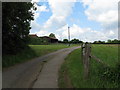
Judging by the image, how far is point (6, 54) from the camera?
15617mm

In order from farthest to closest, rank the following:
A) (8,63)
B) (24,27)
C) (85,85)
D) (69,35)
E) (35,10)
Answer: (69,35) → (35,10) → (24,27) → (8,63) → (85,85)

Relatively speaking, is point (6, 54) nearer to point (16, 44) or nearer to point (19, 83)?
point (16, 44)

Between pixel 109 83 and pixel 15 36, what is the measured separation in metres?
11.9

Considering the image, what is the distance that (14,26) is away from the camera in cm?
1642

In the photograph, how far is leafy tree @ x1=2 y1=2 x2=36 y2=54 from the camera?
45.6ft

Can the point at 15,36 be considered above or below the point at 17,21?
below

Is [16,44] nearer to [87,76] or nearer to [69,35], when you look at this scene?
[87,76]

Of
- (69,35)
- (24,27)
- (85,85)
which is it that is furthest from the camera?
(69,35)

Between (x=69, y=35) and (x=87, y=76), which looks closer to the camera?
(x=87, y=76)

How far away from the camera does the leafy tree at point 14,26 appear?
1389 cm

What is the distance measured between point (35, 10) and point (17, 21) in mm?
3508

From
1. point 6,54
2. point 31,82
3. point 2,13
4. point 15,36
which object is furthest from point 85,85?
point 15,36

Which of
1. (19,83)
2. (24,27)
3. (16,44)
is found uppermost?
(24,27)

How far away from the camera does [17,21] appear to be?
16.4m
